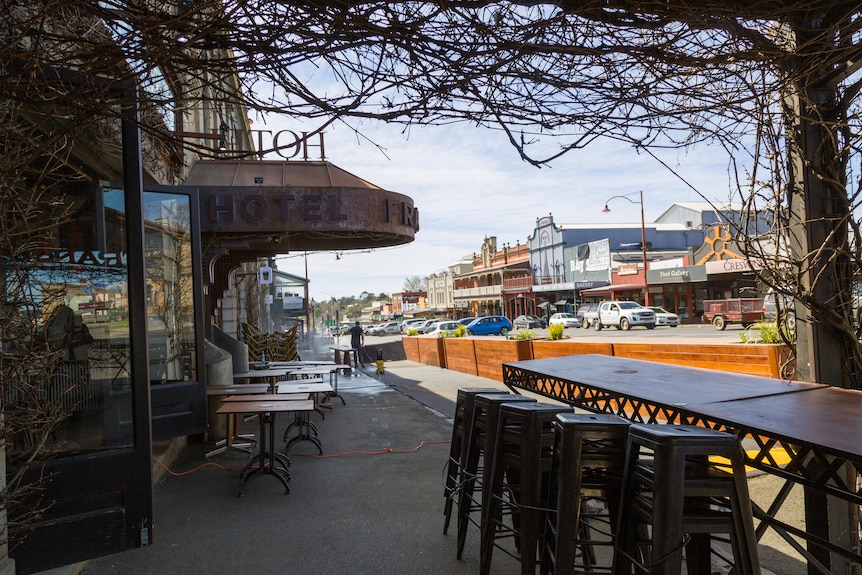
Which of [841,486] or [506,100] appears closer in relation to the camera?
[841,486]

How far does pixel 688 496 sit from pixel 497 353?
14.3 meters

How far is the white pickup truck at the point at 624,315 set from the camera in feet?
107

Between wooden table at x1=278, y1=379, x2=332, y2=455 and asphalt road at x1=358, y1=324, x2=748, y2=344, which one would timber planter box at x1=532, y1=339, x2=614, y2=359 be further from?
wooden table at x1=278, y1=379, x2=332, y2=455

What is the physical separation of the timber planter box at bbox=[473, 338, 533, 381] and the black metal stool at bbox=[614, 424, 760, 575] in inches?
490

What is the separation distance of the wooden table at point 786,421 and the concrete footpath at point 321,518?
977mm

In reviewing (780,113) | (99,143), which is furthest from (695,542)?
(99,143)

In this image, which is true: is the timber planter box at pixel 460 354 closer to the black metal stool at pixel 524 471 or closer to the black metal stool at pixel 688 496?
the black metal stool at pixel 524 471

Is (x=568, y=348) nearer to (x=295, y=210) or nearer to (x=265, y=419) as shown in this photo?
(x=295, y=210)

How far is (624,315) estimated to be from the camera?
3312 cm

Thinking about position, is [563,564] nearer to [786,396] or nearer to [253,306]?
[786,396]

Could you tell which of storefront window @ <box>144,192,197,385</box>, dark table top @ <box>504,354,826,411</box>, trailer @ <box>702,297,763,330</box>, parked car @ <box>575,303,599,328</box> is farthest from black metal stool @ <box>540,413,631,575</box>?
parked car @ <box>575,303,599,328</box>

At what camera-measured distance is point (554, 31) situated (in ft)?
10.2

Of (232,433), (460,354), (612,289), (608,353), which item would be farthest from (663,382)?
(612,289)

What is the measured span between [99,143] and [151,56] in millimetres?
1886
